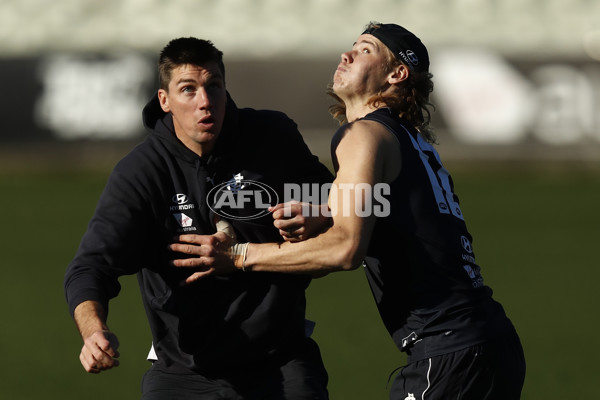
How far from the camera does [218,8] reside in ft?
82.3

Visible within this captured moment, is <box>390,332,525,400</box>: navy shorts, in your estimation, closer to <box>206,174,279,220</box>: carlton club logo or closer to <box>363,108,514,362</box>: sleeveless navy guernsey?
<box>363,108,514,362</box>: sleeveless navy guernsey

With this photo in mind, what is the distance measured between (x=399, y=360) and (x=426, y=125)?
15.1 feet

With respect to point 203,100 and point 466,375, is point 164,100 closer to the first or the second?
point 203,100

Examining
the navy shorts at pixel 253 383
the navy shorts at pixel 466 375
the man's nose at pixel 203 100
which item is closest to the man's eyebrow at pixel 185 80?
the man's nose at pixel 203 100

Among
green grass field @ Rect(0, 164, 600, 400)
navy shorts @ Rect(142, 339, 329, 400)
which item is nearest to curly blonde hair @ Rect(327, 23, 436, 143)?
navy shorts @ Rect(142, 339, 329, 400)

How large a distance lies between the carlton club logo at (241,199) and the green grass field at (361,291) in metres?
3.38

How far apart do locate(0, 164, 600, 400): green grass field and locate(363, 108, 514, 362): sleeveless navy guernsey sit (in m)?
3.49

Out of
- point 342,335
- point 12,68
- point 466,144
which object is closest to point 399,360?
point 342,335

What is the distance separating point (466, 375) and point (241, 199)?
1.50 m

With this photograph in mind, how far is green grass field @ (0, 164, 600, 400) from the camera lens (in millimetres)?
9094

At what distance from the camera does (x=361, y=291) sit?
1302 centimetres

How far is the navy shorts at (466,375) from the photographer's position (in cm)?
496

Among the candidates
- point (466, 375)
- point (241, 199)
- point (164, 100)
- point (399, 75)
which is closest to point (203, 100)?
point (164, 100)

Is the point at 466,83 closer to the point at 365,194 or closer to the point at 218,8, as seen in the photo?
the point at 218,8
